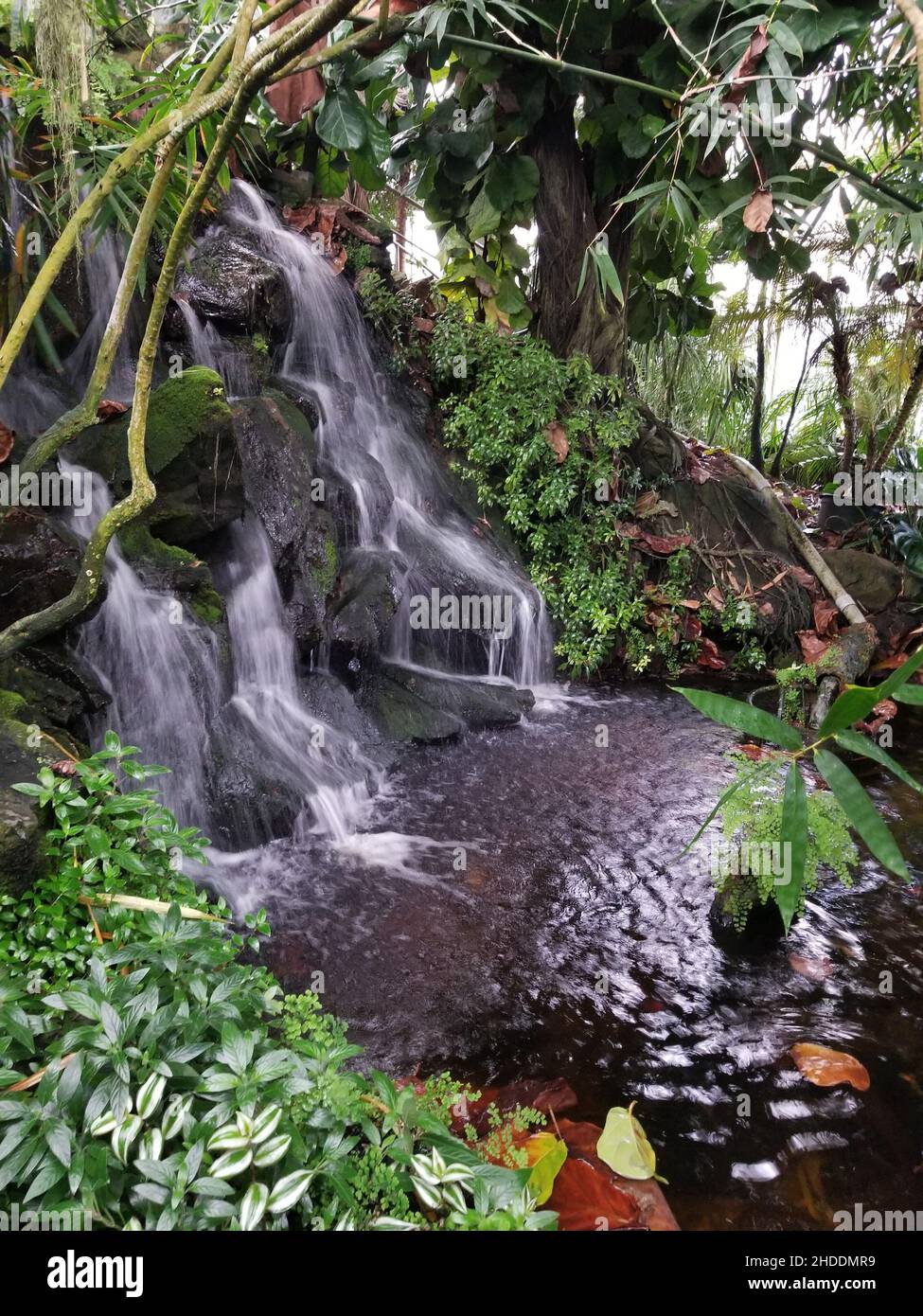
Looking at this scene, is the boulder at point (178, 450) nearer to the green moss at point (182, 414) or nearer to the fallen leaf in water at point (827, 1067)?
the green moss at point (182, 414)

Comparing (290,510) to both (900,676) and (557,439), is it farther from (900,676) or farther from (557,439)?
(900,676)

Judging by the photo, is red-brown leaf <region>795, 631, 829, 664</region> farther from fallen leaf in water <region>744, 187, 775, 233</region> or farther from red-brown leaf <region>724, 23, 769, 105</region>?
red-brown leaf <region>724, 23, 769, 105</region>

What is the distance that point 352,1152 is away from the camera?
1836 mm

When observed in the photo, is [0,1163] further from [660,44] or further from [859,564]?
[859,564]

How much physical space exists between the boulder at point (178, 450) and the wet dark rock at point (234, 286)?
6.44 feet

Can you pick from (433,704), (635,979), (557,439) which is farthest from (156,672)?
(557,439)

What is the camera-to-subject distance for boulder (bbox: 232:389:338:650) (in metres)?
5.68

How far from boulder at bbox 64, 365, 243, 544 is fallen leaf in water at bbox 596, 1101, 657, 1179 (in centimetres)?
400

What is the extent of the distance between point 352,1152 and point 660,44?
6.26 meters

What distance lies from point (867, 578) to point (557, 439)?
3.44m

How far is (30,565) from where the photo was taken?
3.63m

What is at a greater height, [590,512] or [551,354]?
[551,354]

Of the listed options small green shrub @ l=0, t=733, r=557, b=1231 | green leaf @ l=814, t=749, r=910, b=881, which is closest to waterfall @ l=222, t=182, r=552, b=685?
small green shrub @ l=0, t=733, r=557, b=1231
